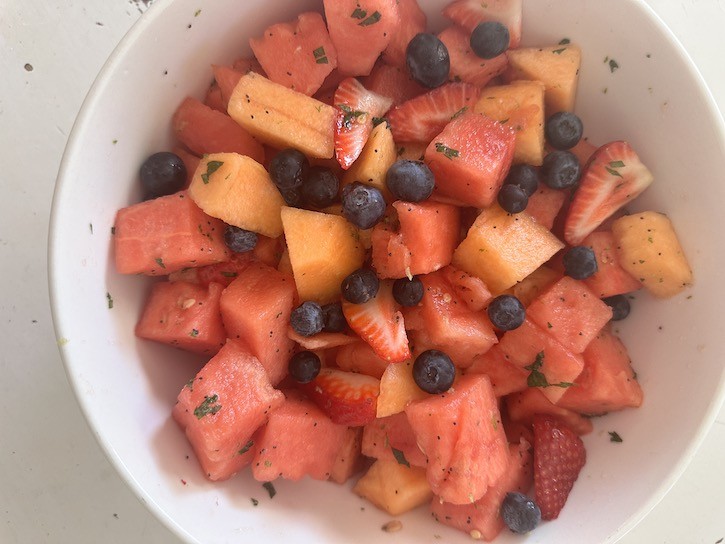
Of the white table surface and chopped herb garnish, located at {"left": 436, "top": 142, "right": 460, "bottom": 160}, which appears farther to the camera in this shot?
the white table surface

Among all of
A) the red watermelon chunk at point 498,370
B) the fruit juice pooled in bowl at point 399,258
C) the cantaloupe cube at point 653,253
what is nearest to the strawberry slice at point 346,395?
the fruit juice pooled in bowl at point 399,258

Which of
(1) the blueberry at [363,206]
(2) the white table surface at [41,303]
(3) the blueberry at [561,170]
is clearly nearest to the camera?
(1) the blueberry at [363,206]

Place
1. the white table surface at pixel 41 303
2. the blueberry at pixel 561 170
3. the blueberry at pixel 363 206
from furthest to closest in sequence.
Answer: the white table surface at pixel 41 303, the blueberry at pixel 561 170, the blueberry at pixel 363 206

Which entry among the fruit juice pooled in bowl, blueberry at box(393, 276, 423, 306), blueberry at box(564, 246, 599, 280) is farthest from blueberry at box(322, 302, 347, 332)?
blueberry at box(564, 246, 599, 280)

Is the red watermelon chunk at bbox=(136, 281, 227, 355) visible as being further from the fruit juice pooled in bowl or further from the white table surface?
the white table surface

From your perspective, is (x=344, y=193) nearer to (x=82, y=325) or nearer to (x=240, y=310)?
(x=240, y=310)

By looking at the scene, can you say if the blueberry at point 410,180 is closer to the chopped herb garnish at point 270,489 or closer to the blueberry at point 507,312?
the blueberry at point 507,312

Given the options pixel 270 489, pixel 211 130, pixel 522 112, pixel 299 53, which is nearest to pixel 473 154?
pixel 522 112
